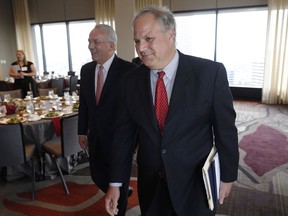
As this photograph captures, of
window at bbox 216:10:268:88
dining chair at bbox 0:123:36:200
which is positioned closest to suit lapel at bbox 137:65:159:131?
dining chair at bbox 0:123:36:200

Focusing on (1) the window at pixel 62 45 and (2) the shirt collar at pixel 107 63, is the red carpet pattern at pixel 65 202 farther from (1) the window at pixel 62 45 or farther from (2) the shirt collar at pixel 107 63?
(1) the window at pixel 62 45

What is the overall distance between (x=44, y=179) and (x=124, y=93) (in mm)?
2416

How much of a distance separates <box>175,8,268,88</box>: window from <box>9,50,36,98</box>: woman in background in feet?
13.1

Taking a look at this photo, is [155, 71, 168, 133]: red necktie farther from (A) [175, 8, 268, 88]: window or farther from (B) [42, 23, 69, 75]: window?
(B) [42, 23, 69, 75]: window

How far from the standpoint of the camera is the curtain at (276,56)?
21.0 ft

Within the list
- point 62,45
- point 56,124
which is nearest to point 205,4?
point 62,45

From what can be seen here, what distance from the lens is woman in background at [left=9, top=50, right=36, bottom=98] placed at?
6.06 metres

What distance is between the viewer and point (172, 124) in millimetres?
1267

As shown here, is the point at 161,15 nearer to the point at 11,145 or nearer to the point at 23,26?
the point at 11,145

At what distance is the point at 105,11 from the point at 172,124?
787cm

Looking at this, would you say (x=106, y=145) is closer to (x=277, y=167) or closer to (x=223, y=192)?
(x=223, y=192)

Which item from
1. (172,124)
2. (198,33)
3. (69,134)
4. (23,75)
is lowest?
(69,134)

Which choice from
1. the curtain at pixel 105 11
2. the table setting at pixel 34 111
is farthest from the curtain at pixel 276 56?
the table setting at pixel 34 111

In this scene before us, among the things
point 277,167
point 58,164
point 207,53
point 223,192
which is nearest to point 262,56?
point 207,53
